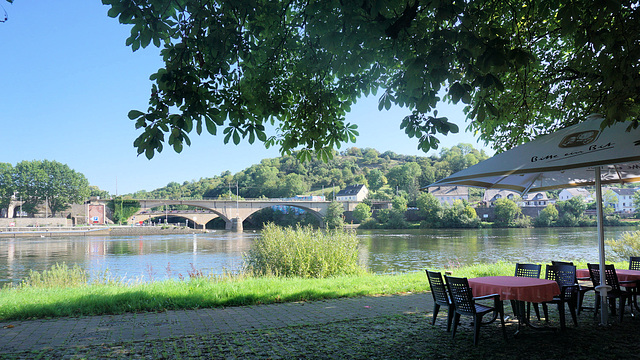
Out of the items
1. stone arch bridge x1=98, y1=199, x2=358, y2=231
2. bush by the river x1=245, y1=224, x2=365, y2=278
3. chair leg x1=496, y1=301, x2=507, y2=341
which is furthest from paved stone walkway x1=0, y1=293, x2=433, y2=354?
stone arch bridge x1=98, y1=199, x2=358, y2=231

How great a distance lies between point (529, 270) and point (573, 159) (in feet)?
6.58

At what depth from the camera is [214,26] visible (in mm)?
3201

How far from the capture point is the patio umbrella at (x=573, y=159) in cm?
350

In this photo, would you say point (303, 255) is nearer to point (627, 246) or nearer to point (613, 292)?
point (613, 292)

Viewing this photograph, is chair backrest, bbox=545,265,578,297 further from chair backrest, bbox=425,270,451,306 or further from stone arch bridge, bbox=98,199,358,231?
stone arch bridge, bbox=98,199,358,231

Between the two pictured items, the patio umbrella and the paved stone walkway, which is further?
the paved stone walkway

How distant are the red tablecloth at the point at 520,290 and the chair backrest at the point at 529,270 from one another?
3.52 ft

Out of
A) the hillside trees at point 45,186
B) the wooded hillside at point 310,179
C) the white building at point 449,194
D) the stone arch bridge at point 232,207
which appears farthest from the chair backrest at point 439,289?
the white building at point 449,194

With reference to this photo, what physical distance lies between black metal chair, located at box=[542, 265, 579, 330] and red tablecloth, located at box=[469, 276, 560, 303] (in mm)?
253

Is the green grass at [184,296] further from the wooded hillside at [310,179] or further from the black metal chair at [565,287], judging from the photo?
the wooded hillside at [310,179]

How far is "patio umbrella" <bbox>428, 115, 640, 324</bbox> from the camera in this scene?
3500 millimetres

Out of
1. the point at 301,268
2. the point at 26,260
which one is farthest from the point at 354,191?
the point at 301,268

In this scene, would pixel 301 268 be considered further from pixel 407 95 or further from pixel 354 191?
pixel 354 191

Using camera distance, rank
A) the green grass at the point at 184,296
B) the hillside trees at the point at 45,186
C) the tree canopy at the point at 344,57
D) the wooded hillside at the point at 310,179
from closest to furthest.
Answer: the tree canopy at the point at 344,57 < the green grass at the point at 184,296 < the hillside trees at the point at 45,186 < the wooded hillside at the point at 310,179
